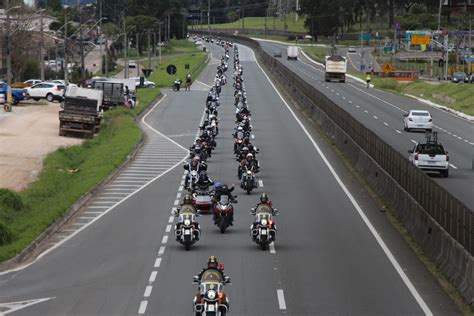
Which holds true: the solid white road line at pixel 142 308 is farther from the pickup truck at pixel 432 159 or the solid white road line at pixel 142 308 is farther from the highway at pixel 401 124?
the pickup truck at pixel 432 159

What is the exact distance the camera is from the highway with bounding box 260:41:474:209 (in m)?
43.4

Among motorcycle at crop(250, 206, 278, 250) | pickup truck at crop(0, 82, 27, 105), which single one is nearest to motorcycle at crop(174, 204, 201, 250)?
motorcycle at crop(250, 206, 278, 250)

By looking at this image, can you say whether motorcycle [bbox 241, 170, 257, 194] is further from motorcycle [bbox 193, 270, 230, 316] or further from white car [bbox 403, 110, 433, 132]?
white car [bbox 403, 110, 433, 132]

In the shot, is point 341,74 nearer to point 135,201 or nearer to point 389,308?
point 135,201

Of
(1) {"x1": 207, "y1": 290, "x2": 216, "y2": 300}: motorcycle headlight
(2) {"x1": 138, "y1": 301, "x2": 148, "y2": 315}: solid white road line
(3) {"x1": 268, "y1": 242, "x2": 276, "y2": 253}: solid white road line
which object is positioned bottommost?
(3) {"x1": 268, "y1": 242, "x2": 276, "y2": 253}: solid white road line

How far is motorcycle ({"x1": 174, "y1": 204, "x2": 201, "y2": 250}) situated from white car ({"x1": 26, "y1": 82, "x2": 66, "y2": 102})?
194 ft

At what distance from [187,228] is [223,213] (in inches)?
119

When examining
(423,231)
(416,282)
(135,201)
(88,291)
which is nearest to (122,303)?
(88,291)

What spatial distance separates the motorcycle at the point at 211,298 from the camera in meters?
18.5

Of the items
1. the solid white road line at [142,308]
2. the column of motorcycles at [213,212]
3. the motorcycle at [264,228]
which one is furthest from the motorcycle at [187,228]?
the solid white road line at [142,308]

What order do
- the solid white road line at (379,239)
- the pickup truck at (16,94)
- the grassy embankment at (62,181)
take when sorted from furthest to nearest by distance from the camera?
the pickup truck at (16,94), the grassy embankment at (62,181), the solid white road line at (379,239)

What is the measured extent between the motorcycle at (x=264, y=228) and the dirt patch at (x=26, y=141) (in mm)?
16960

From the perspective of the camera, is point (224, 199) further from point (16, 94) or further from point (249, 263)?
point (16, 94)

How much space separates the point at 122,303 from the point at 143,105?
193 ft
